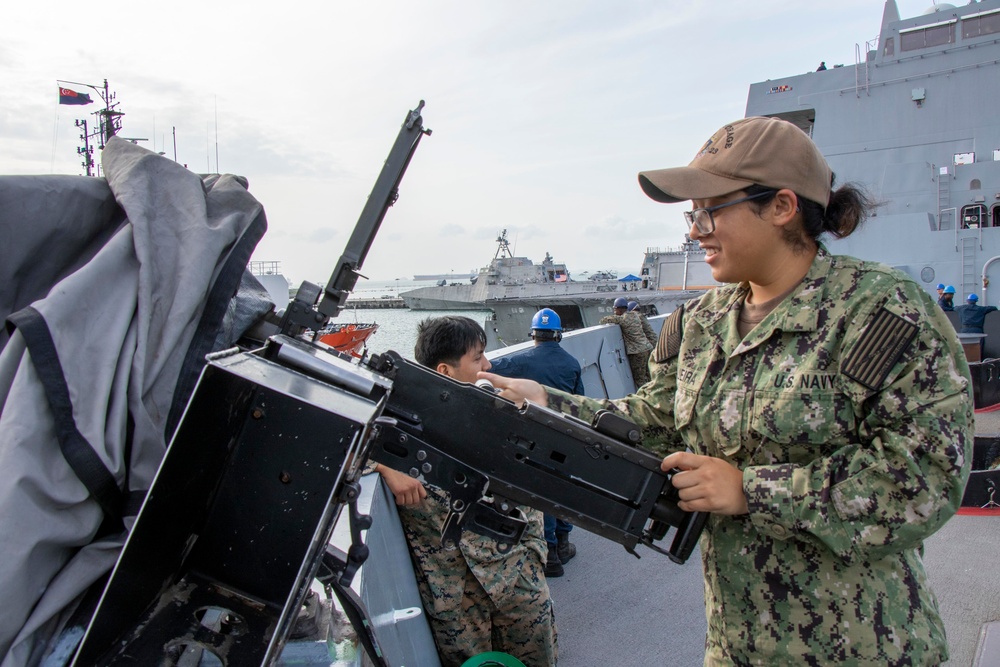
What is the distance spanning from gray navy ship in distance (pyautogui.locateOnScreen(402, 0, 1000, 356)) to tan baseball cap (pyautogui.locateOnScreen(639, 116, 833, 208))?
567 inches

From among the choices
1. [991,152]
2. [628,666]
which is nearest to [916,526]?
[628,666]

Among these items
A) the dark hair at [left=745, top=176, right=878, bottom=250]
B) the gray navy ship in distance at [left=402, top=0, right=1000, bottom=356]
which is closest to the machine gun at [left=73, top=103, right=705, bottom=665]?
the dark hair at [left=745, top=176, right=878, bottom=250]

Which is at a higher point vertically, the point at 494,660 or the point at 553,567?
the point at 494,660

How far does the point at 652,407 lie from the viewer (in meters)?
2.13

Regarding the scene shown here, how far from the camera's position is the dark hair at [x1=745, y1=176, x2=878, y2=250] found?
1.74 m

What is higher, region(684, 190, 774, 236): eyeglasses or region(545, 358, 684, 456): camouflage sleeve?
region(684, 190, 774, 236): eyeglasses

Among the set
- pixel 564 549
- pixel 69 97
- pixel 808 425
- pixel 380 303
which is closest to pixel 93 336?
pixel 808 425

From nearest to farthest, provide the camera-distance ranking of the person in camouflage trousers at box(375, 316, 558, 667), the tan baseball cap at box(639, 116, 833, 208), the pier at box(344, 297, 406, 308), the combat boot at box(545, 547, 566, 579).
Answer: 1. the tan baseball cap at box(639, 116, 833, 208)
2. the person in camouflage trousers at box(375, 316, 558, 667)
3. the combat boot at box(545, 547, 566, 579)
4. the pier at box(344, 297, 406, 308)

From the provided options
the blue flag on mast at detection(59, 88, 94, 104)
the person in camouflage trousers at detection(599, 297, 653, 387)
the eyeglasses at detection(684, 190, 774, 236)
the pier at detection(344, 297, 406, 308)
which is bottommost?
the pier at detection(344, 297, 406, 308)

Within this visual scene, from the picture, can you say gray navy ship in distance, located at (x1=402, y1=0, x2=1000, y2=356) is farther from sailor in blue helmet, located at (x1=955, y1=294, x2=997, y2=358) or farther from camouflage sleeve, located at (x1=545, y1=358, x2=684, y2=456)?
camouflage sleeve, located at (x1=545, y1=358, x2=684, y2=456)

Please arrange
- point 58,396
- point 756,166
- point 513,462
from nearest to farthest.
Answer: point 58,396, point 756,166, point 513,462

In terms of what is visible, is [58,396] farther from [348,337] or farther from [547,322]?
[348,337]

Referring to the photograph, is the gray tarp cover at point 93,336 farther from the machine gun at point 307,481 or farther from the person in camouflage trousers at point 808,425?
the person in camouflage trousers at point 808,425

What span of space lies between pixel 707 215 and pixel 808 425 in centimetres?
58
